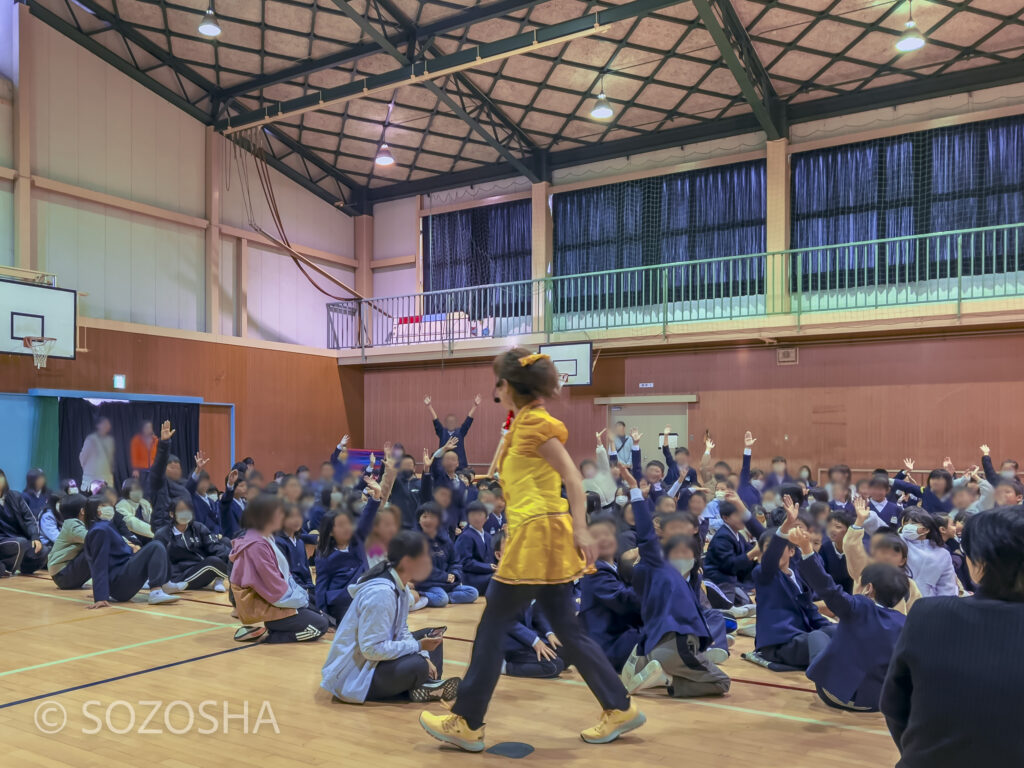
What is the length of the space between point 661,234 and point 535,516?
13.2 meters

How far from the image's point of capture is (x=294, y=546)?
22.6 feet

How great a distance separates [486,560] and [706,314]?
25.0 feet

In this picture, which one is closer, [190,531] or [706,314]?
[190,531]

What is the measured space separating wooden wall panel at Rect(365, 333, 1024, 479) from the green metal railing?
0.77m

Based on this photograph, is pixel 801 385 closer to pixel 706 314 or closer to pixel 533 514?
pixel 706 314

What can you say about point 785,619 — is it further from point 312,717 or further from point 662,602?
point 312,717

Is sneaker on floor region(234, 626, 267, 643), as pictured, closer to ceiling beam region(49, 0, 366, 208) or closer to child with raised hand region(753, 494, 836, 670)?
child with raised hand region(753, 494, 836, 670)

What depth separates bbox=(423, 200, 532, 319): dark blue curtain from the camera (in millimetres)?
17188

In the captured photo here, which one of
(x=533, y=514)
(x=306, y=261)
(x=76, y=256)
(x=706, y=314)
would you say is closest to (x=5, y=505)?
(x=76, y=256)

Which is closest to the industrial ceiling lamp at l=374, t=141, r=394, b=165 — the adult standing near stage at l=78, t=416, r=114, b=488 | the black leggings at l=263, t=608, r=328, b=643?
the adult standing near stage at l=78, t=416, r=114, b=488

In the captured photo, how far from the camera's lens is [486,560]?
8047 mm

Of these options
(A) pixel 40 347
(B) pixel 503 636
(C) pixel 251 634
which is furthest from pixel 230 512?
(B) pixel 503 636

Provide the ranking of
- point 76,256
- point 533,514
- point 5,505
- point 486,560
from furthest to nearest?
point 76,256
point 5,505
point 486,560
point 533,514

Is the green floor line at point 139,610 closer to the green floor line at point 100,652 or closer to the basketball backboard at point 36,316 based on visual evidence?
the green floor line at point 100,652
